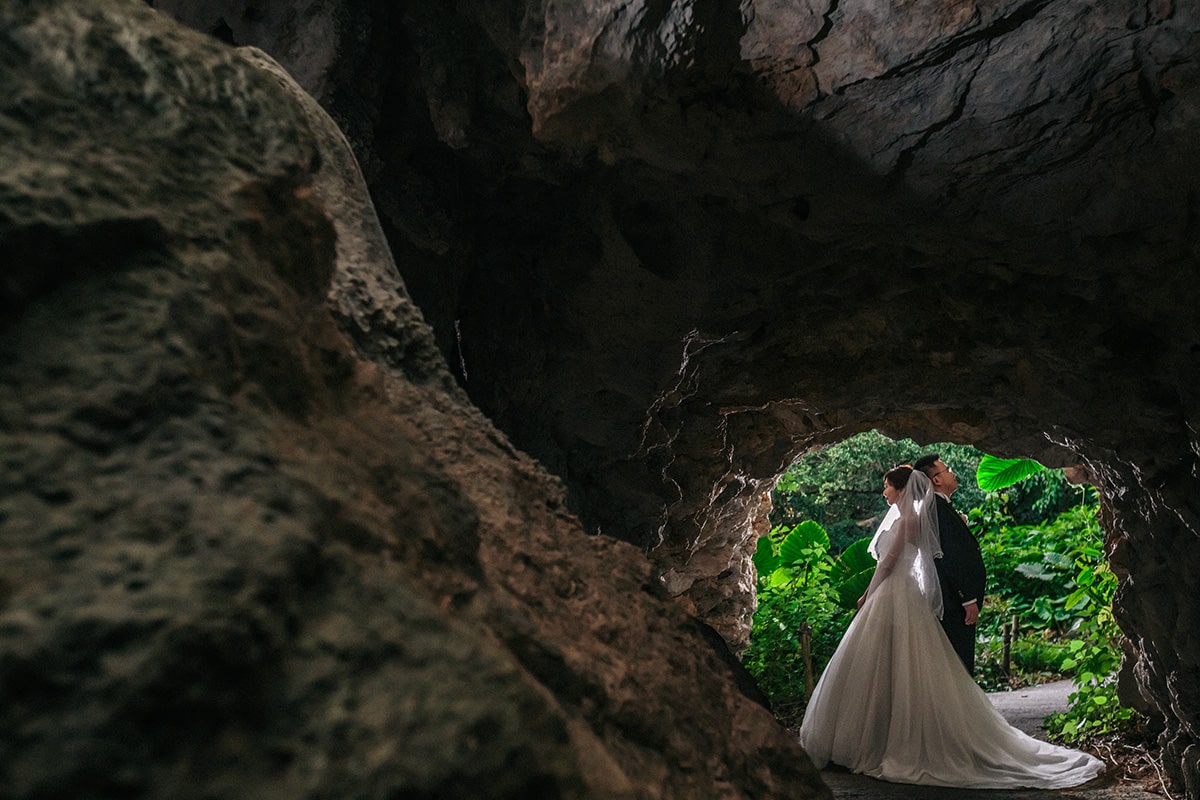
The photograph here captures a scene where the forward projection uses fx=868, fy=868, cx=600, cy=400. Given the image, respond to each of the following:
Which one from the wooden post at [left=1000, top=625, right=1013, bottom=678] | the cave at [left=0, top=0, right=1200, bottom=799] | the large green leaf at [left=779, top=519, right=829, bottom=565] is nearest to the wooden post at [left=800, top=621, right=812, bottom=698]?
the large green leaf at [left=779, top=519, right=829, bottom=565]

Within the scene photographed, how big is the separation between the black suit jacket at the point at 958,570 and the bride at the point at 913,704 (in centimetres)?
7

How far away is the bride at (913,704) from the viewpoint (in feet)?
14.7

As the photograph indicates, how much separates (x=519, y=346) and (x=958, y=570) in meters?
3.02

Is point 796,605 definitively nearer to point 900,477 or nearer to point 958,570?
point 900,477

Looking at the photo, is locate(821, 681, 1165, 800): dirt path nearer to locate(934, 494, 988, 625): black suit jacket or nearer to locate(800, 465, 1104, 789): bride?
locate(800, 465, 1104, 789): bride

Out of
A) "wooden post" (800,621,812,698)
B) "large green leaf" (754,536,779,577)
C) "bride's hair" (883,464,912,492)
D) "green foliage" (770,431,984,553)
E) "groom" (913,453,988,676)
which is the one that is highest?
"green foliage" (770,431,984,553)

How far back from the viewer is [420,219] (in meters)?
3.81

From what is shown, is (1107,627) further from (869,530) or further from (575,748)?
(869,530)

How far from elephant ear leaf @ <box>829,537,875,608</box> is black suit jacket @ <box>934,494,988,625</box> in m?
3.02

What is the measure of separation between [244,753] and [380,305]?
0.92 m

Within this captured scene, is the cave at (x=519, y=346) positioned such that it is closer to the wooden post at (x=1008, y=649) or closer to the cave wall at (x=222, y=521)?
the cave wall at (x=222, y=521)

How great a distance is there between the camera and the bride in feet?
14.7

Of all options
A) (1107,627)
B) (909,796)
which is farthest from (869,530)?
(909,796)

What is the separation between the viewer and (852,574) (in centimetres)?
870
